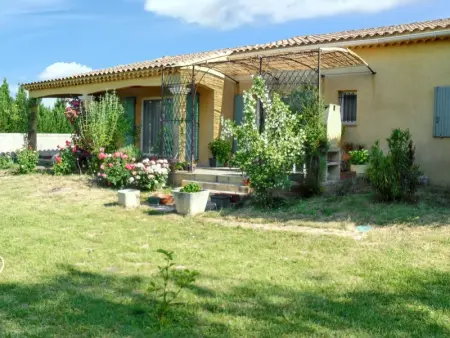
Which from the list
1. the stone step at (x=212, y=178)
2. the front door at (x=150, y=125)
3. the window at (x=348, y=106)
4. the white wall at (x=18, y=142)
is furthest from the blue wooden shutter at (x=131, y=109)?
the white wall at (x=18, y=142)

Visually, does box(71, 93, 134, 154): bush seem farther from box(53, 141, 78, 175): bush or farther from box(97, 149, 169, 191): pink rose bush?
box(97, 149, 169, 191): pink rose bush

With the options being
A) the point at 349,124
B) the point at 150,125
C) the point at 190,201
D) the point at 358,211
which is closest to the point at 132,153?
the point at 150,125

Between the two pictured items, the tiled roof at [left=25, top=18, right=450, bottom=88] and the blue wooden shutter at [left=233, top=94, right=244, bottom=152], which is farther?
the blue wooden shutter at [left=233, top=94, right=244, bottom=152]

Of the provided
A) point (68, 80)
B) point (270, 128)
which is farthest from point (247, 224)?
point (68, 80)

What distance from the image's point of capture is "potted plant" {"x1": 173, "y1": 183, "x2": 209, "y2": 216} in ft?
28.4

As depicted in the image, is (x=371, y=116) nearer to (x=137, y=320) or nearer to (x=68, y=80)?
(x=137, y=320)

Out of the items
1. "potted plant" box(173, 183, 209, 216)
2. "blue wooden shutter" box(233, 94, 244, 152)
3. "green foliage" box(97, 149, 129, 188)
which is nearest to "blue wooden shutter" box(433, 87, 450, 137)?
"blue wooden shutter" box(233, 94, 244, 152)

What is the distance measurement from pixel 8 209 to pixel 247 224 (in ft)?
15.5

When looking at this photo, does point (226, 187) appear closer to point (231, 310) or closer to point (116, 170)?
point (116, 170)

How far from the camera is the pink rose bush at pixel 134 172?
1098cm

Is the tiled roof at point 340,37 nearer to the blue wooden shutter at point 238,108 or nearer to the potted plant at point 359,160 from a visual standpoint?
the blue wooden shutter at point 238,108

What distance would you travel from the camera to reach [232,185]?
34.3ft

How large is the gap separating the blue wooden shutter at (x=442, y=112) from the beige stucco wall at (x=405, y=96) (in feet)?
0.40

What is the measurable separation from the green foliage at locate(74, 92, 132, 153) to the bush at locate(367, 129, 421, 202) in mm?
7785
